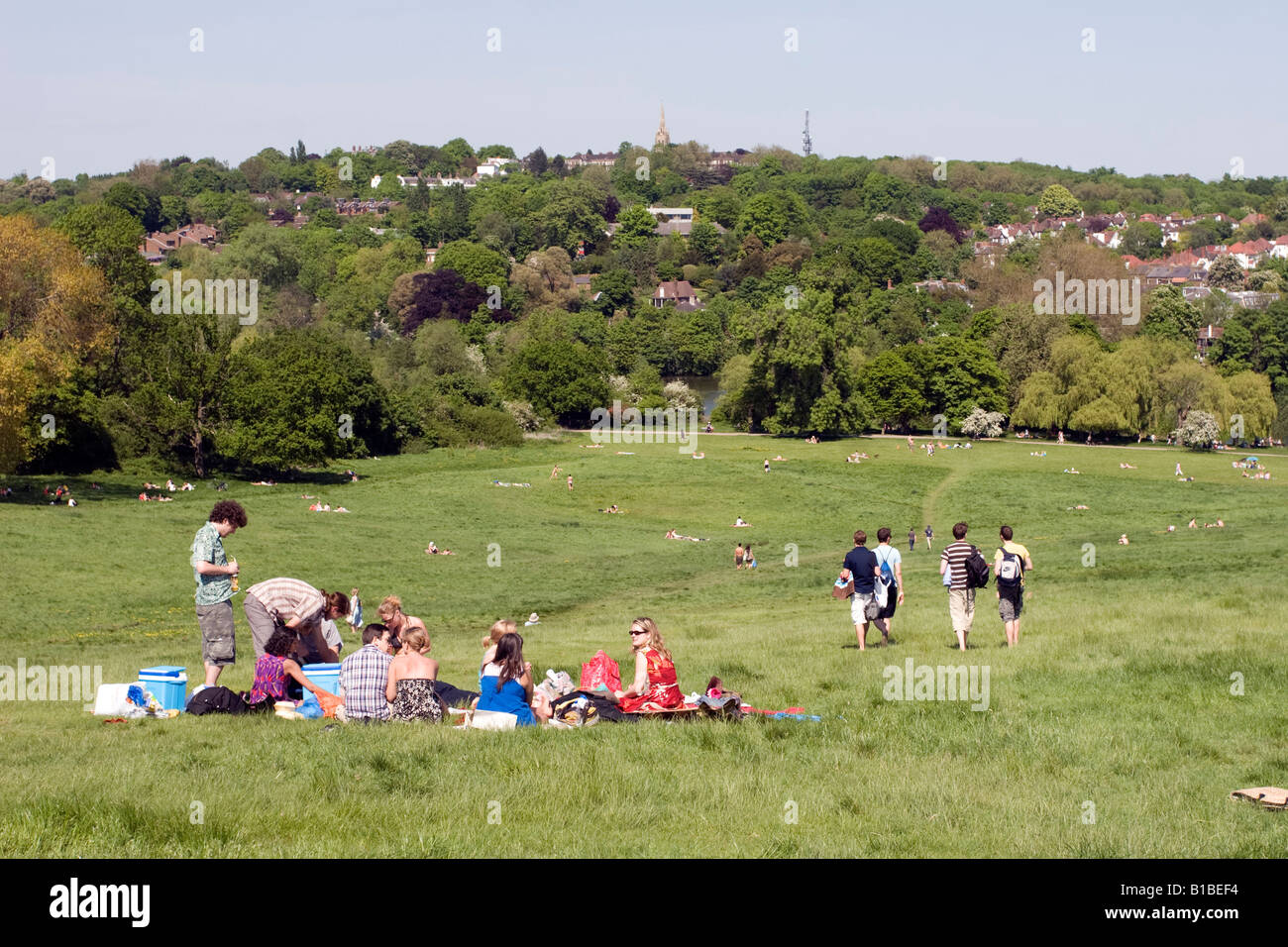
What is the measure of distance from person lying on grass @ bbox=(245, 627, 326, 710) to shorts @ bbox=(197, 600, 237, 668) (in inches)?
36.1

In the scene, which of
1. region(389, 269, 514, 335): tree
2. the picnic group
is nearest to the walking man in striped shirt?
the picnic group

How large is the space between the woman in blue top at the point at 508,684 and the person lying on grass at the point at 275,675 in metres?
2.13

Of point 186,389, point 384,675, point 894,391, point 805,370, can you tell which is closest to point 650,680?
point 384,675

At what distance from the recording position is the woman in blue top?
13.7 metres

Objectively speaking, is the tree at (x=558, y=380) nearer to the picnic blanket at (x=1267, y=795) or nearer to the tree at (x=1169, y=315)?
the tree at (x=1169, y=315)

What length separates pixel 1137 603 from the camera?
81.1 feet

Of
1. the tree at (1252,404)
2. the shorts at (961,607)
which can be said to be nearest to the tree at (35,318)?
the shorts at (961,607)

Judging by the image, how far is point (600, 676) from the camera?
1551 cm

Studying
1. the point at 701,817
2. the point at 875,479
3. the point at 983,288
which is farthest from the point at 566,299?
the point at 701,817

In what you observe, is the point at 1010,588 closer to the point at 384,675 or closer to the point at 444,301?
the point at 384,675

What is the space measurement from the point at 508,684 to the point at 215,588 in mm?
4344

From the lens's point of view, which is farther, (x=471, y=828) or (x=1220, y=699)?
(x=1220, y=699)
